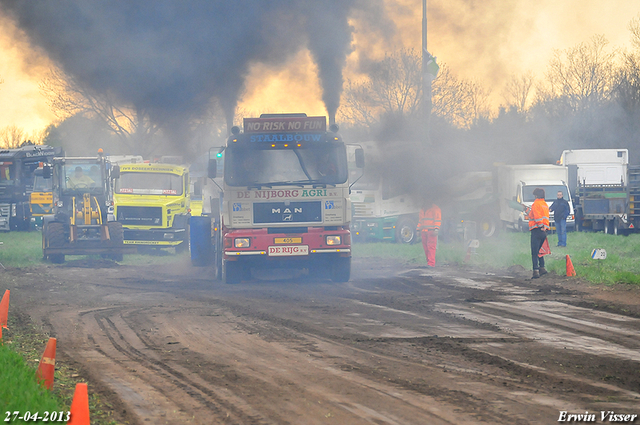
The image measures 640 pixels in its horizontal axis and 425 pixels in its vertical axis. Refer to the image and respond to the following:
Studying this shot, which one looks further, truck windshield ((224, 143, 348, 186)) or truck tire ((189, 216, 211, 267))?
truck tire ((189, 216, 211, 267))

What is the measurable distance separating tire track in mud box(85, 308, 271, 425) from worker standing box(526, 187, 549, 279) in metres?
9.00

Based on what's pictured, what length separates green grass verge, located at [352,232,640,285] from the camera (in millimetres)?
14660

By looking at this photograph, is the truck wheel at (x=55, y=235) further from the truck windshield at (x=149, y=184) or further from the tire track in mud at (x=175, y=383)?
the tire track in mud at (x=175, y=383)

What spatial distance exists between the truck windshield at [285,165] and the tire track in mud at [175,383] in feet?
16.5

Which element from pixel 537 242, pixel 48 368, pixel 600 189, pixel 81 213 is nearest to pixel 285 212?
pixel 537 242

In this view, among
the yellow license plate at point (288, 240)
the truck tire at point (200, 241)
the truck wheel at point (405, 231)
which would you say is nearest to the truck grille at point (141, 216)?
the truck tire at point (200, 241)

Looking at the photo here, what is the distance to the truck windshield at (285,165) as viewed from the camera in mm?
13852

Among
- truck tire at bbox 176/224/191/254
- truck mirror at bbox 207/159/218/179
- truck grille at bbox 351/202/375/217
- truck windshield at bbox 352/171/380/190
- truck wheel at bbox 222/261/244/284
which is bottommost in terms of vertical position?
truck wheel at bbox 222/261/244/284

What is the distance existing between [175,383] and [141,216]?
16.9 meters

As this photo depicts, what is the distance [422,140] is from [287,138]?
8061 mm

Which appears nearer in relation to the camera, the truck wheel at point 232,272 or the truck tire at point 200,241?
the truck wheel at point 232,272

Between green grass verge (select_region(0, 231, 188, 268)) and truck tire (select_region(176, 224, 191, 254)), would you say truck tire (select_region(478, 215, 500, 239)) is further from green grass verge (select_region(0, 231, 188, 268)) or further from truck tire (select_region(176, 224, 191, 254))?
green grass verge (select_region(0, 231, 188, 268))

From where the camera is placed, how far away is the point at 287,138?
13977mm

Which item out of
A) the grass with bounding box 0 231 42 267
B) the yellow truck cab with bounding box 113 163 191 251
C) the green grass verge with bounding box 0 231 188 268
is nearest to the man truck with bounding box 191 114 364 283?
the green grass verge with bounding box 0 231 188 268
